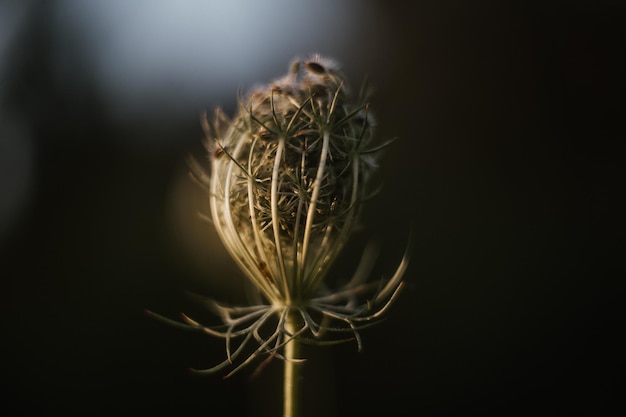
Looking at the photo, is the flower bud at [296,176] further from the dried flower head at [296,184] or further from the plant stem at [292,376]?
the plant stem at [292,376]

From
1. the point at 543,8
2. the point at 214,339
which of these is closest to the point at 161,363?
the point at 214,339

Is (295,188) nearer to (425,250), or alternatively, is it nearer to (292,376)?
(292,376)

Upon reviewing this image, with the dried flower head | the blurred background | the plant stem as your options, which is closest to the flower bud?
the dried flower head

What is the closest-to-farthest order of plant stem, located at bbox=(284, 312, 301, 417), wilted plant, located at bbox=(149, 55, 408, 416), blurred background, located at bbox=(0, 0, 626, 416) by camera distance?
1. plant stem, located at bbox=(284, 312, 301, 417)
2. wilted plant, located at bbox=(149, 55, 408, 416)
3. blurred background, located at bbox=(0, 0, 626, 416)

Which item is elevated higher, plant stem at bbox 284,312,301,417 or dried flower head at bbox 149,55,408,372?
dried flower head at bbox 149,55,408,372

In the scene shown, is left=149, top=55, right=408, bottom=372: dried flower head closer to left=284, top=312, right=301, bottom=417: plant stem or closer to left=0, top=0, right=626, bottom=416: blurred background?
left=284, top=312, right=301, bottom=417: plant stem

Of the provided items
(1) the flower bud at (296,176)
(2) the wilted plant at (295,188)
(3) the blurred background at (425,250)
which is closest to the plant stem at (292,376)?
(2) the wilted plant at (295,188)

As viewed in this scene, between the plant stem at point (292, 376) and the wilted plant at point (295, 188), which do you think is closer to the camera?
the plant stem at point (292, 376)

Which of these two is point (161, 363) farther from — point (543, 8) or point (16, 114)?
point (543, 8)
